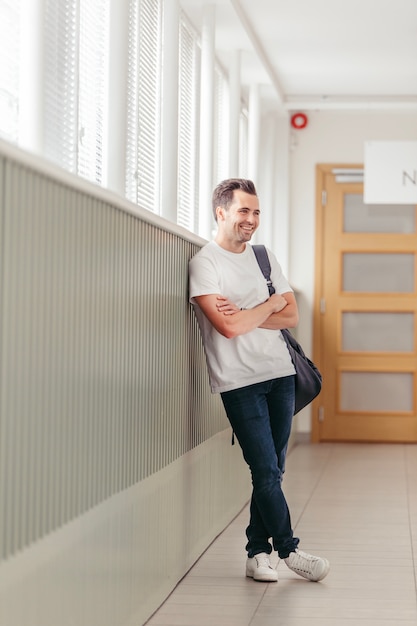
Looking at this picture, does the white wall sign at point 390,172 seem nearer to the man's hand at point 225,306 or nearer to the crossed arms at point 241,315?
the crossed arms at point 241,315

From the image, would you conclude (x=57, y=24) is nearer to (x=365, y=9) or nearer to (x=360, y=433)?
(x=365, y=9)

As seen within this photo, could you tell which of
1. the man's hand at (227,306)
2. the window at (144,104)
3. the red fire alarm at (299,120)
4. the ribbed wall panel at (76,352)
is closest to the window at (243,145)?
the red fire alarm at (299,120)

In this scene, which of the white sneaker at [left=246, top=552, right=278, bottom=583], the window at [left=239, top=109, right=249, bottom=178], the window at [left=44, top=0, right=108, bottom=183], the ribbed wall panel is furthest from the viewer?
the window at [left=239, top=109, right=249, bottom=178]

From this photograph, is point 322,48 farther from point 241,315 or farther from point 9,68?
point 9,68

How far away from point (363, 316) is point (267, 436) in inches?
216

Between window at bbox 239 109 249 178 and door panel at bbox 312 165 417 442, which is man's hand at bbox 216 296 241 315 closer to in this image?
window at bbox 239 109 249 178

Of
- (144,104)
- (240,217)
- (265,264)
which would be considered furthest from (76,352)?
(144,104)

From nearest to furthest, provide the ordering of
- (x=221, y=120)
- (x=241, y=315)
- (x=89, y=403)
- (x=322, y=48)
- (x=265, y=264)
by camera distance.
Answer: (x=89, y=403)
(x=241, y=315)
(x=265, y=264)
(x=322, y=48)
(x=221, y=120)

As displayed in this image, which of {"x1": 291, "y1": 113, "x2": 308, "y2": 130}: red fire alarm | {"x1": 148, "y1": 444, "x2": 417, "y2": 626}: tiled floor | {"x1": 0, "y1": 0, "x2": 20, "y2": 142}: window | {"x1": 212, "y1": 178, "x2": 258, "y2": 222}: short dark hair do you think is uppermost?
{"x1": 291, "y1": 113, "x2": 308, "y2": 130}: red fire alarm

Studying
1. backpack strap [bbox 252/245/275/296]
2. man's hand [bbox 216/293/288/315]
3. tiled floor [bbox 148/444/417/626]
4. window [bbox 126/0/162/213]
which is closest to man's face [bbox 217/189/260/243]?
backpack strap [bbox 252/245/275/296]

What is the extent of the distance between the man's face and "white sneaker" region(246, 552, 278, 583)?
1.18 m

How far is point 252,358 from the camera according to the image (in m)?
3.82

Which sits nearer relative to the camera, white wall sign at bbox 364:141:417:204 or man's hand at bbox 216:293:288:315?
man's hand at bbox 216:293:288:315

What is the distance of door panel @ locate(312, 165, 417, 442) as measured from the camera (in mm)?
9094
